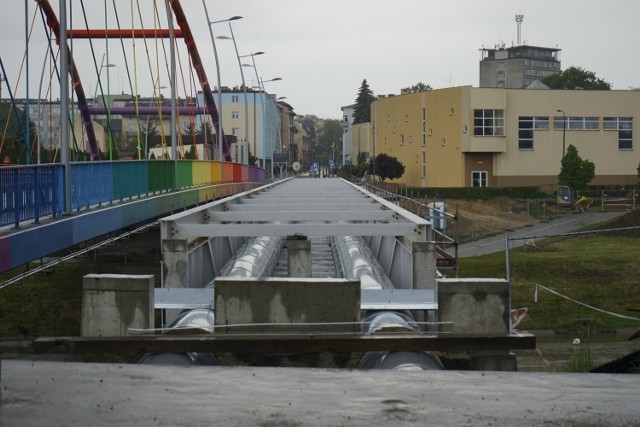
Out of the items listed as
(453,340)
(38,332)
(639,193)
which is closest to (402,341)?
(453,340)

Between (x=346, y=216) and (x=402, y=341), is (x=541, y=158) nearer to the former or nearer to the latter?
(x=346, y=216)

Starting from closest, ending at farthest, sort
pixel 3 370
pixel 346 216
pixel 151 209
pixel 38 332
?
pixel 3 370 → pixel 346 216 → pixel 38 332 → pixel 151 209

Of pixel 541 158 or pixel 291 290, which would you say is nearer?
pixel 291 290

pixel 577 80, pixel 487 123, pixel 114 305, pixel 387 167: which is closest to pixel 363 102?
pixel 577 80

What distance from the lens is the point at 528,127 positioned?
308 ft

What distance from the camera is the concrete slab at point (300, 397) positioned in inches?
313

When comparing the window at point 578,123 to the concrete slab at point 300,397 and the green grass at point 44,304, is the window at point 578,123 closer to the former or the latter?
the green grass at point 44,304

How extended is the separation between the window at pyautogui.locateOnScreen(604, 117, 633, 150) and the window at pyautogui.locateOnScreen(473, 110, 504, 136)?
12006 millimetres

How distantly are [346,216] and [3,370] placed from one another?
1066 centimetres

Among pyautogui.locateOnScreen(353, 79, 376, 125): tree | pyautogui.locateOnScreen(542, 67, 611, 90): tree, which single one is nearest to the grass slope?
pyautogui.locateOnScreen(542, 67, 611, 90): tree

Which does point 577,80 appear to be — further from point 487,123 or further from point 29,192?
point 29,192

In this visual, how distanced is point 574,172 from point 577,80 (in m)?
91.7

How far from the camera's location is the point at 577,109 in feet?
313

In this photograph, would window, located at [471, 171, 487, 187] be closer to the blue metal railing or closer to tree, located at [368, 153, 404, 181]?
tree, located at [368, 153, 404, 181]
